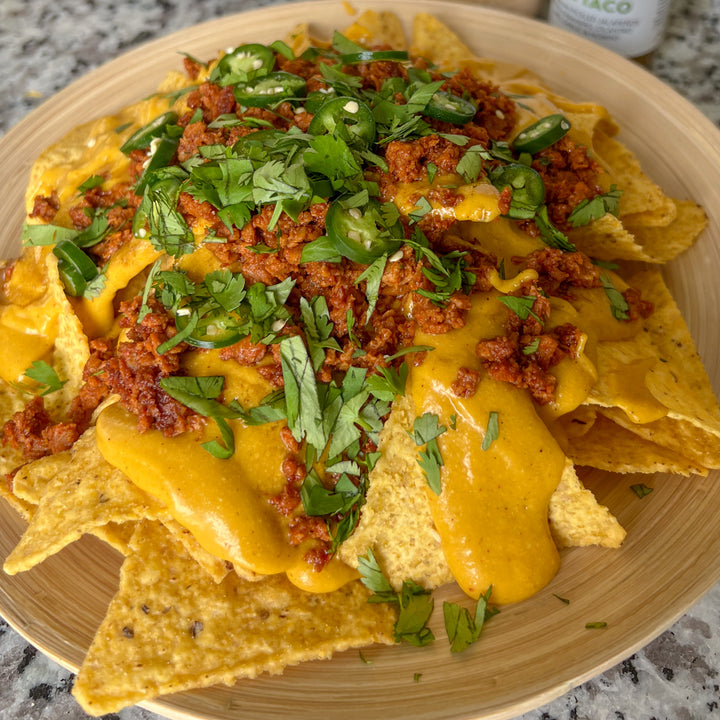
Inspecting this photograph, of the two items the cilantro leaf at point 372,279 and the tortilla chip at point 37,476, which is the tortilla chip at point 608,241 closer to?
the cilantro leaf at point 372,279

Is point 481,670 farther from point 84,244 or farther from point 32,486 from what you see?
point 84,244

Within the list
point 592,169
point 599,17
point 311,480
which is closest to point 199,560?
point 311,480

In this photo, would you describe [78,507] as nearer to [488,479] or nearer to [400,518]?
[400,518]

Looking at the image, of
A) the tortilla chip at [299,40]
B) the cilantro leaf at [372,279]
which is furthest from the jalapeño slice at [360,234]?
the tortilla chip at [299,40]

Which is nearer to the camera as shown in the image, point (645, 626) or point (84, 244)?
point (645, 626)

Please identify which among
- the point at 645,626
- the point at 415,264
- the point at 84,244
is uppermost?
the point at 415,264

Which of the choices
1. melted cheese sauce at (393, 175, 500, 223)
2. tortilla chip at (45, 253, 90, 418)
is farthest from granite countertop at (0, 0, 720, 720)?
melted cheese sauce at (393, 175, 500, 223)
